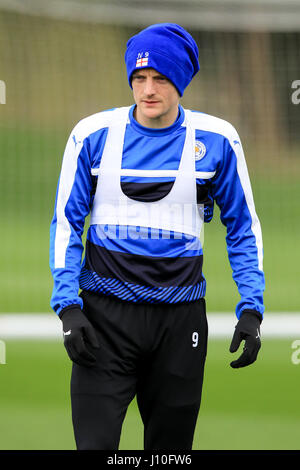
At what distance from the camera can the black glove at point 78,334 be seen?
8.38 ft

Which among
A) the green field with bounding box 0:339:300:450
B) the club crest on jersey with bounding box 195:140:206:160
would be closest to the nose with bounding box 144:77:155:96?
the club crest on jersey with bounding box 195:140:206:160

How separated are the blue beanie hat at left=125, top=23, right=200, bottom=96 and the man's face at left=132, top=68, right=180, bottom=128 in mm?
26

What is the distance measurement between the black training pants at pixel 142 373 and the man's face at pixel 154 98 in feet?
1.90

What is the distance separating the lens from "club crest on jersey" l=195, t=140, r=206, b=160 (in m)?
2.72

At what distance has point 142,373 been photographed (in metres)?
2.73

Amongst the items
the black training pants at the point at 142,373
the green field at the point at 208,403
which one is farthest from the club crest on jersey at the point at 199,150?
the green field at the point at 208,403

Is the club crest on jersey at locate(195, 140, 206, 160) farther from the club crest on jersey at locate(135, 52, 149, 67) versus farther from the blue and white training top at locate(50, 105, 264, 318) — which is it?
the club crest on jersey at locate(135, 52, 149, 67)

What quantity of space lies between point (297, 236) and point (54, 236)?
9697 mm

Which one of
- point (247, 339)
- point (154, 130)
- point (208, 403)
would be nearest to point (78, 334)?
point (247, 339)

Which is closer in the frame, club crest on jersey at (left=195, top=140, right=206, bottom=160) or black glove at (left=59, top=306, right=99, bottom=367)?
black glove at (left=59, top=306, right=99, bottom=367)

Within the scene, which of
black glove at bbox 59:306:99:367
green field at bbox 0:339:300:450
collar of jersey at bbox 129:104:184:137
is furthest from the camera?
green field at bbox 0:339:300:450

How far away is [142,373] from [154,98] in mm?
868

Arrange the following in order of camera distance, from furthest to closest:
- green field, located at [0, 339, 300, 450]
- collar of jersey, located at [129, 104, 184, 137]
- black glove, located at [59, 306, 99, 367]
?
green field, located at [0, 339, 300, 450]
collar of jersey, located at [129, 104, 184, 137]
black glove, located at [59, 306, 99, 367]

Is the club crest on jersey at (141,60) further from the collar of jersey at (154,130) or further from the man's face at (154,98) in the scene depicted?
the collar of jersey at (154,130)
